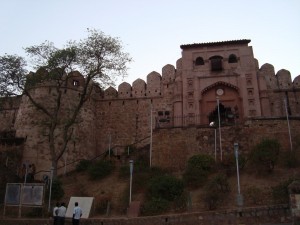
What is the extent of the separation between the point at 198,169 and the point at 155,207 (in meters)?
3.05

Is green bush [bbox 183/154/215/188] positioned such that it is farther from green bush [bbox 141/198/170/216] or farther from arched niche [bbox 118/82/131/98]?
arched niche [bbox 118/82/131/98]

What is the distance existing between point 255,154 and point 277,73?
34.0 ft

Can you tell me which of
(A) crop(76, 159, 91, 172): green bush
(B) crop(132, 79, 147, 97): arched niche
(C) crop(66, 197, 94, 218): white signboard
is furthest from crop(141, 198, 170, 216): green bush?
(B) crop(132, 79, 147, 97): arched niche

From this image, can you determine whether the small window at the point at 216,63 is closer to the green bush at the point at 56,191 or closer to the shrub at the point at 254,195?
the shrub at the point at 254,195

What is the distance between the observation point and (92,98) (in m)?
23.8

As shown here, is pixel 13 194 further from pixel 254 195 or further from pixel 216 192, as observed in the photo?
pixel 254 195

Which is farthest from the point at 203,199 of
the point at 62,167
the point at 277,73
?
the point at 277,73

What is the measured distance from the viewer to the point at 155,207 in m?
12.3

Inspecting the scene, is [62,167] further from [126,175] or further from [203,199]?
[203,199]

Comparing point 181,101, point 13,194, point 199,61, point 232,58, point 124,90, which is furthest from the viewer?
point 124,90


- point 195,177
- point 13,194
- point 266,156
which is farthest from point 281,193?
point 13,194

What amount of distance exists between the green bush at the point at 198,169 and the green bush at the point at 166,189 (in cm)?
79

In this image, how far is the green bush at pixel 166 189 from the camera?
42.2 feet

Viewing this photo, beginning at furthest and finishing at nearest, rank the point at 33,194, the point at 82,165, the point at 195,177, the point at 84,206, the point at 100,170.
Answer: the point at 82,165, the point at 100,170, the point at 195,177, the point at 84,206, the point at 33,194
